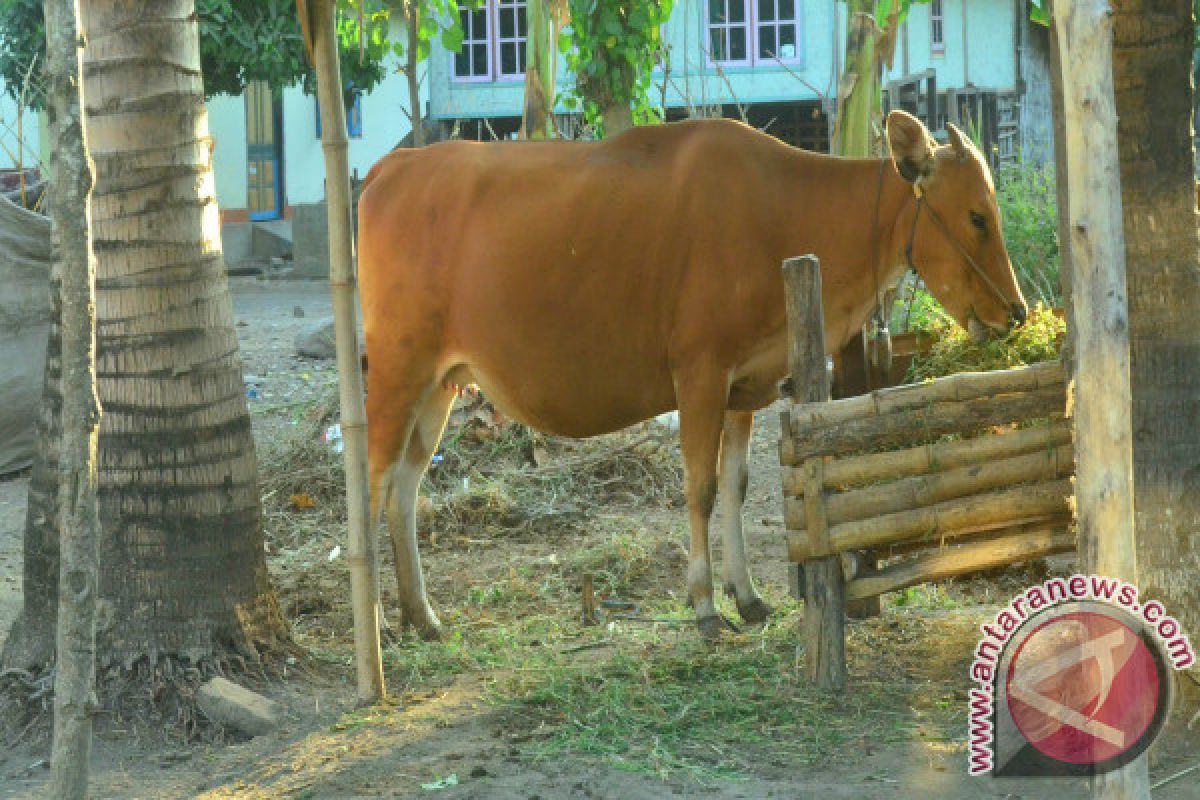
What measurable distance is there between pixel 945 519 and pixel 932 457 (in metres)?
0.23

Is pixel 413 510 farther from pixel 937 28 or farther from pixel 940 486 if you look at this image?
pixel 937 28

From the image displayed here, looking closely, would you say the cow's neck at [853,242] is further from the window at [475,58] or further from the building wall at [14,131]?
the window at [475,58]

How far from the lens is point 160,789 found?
16.4ft

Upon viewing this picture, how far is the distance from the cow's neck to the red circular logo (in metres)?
1.71

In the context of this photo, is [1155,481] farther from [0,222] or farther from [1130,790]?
[0,222]

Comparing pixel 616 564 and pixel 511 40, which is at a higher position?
pixel 511 40

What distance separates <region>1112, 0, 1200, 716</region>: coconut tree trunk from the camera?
4.98 meters

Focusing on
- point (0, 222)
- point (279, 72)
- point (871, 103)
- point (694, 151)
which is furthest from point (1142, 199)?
point (279, 72)

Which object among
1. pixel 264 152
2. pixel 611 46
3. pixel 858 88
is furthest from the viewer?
pixel 264 152

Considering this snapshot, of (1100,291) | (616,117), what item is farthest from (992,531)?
(616,117)

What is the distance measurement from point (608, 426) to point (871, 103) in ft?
16.5

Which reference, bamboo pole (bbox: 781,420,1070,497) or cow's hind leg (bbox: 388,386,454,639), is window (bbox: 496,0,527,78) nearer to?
cow's hind leg (bbox: 388,386,454,639)

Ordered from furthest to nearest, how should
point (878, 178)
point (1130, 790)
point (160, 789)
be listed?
1. point (878, 178)
2. point (160, 789)
3. point (1130, 790)

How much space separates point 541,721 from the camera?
533cm
